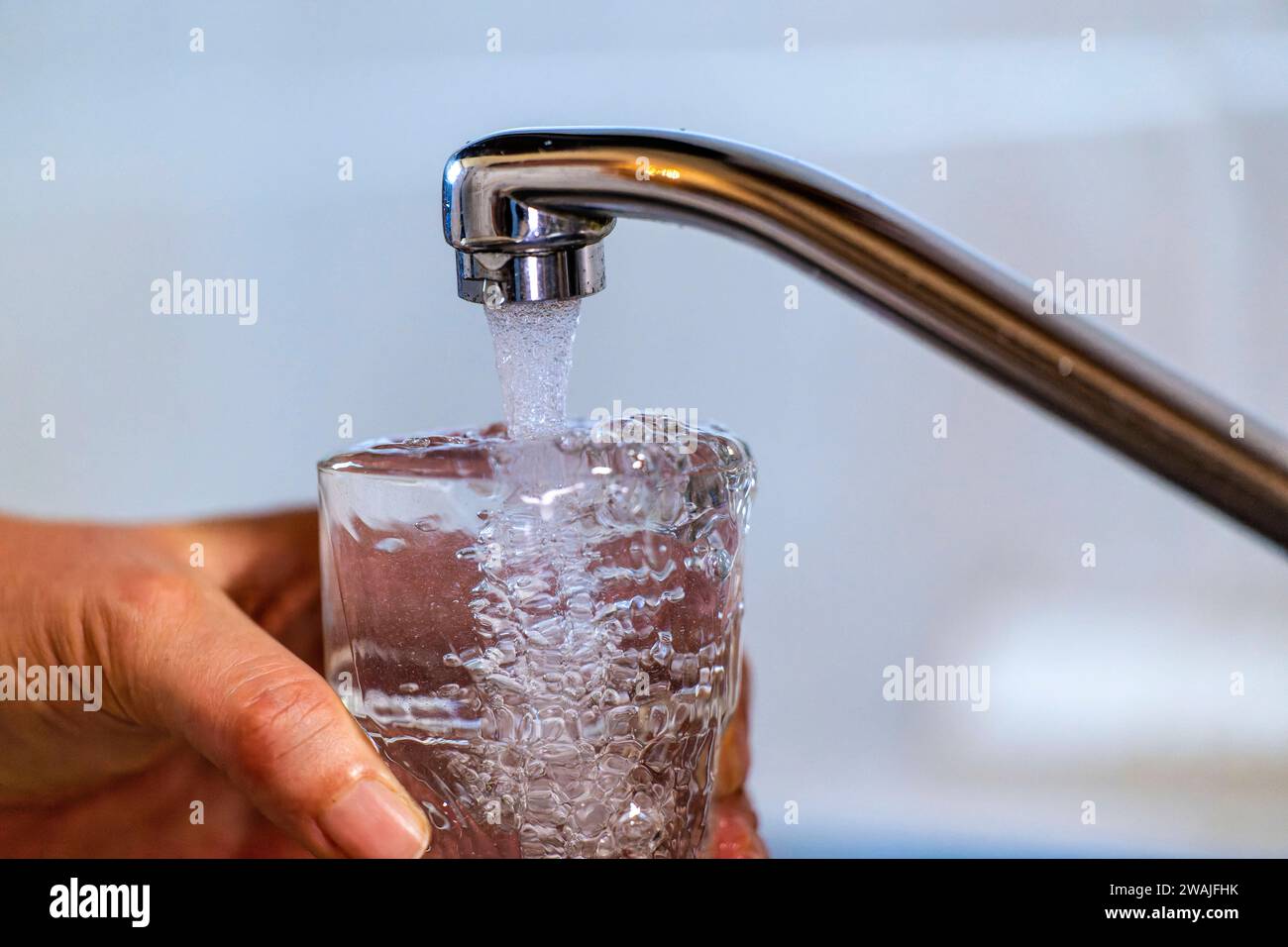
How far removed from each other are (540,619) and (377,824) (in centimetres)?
8

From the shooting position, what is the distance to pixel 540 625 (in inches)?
15.1


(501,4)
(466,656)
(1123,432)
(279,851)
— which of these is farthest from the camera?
(501,4)

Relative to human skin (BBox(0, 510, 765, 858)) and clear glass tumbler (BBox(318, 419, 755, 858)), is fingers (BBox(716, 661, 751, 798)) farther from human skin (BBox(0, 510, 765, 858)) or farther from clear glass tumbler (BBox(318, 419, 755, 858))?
clear glass tumbler (BBox(318, 419, 755, 858))

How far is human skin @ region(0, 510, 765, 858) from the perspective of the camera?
0.41m

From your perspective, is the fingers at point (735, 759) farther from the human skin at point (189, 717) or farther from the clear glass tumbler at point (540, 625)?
the clear glass tumbler at point (540, 625)

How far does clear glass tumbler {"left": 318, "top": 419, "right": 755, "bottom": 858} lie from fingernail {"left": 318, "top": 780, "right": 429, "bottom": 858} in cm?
1

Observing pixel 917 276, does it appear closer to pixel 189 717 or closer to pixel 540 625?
pixel 540 625

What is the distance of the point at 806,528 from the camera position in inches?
34.0

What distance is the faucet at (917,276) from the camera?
282 millimetres

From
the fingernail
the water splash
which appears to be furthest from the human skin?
the water splash

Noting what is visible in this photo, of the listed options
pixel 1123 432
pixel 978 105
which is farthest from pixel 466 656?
pixel 978 105

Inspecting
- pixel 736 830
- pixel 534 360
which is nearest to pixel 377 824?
pixel 534 360
